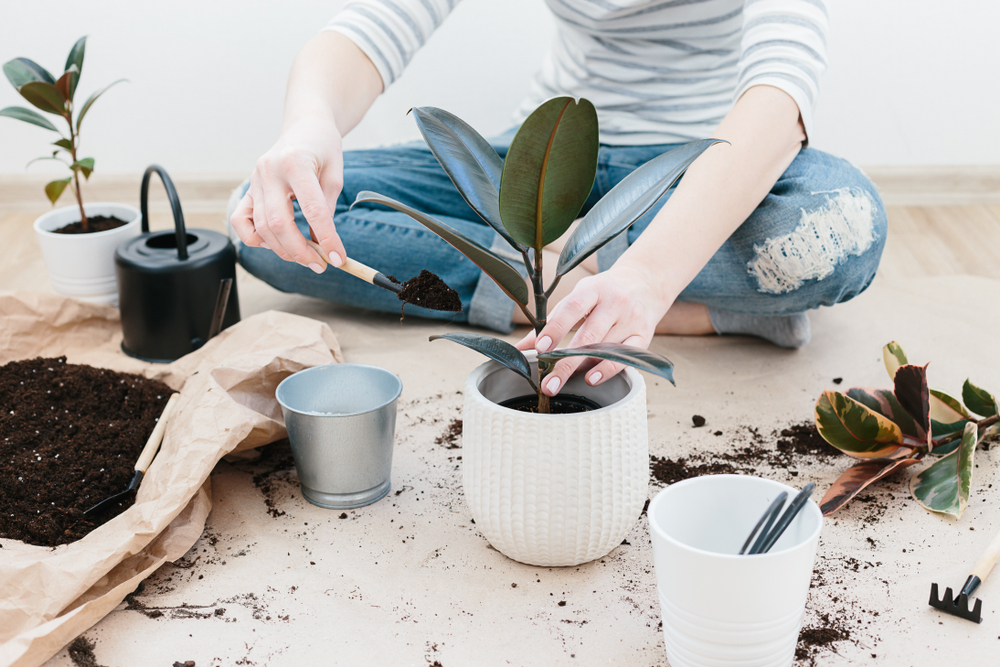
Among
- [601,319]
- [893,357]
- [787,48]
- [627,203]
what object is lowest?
[893,357]

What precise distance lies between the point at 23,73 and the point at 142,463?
31.4 inches

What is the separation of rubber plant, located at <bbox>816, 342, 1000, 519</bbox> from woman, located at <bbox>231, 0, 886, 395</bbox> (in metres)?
0.25

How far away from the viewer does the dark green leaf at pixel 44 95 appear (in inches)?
→ 51.0

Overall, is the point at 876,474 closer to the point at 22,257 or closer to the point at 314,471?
the point at 314,471

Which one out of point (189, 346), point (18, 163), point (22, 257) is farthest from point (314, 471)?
point (18, 163)

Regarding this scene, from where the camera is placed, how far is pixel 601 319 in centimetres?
78

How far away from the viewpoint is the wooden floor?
1769 millimetres

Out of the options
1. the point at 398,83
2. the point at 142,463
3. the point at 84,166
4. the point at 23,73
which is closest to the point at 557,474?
the point at 142,463

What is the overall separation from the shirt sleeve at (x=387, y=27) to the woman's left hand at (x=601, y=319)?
64 centimetres

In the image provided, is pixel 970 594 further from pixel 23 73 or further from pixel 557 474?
pixel 23 73

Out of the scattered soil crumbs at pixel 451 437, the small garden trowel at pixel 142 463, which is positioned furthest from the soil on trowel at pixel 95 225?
the scattered soil crumbs at pixel 451 437

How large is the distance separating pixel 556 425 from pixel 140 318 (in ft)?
2.70

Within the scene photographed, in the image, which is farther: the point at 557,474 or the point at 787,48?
the point at 787,48

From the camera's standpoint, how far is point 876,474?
3.04 feet
